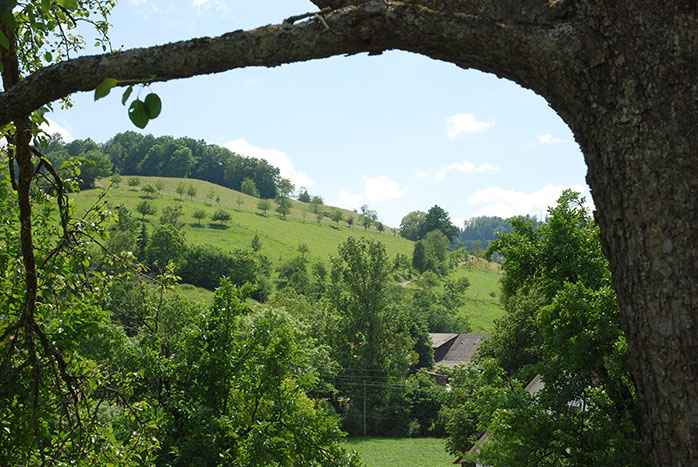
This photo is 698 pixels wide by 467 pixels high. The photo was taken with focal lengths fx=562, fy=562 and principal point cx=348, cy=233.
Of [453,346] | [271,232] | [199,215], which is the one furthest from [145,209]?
[453,346]

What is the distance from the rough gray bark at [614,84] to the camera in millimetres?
1381

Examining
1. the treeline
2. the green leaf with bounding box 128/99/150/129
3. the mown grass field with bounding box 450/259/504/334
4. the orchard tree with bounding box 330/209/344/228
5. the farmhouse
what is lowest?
the farmhouse

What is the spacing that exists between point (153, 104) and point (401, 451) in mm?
41559

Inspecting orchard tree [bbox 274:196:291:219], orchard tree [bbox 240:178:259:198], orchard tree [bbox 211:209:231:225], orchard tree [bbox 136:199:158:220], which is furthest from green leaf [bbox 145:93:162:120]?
orchard tree [bbox 240:178:259:198]

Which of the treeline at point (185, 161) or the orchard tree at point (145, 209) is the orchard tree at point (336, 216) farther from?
the orchard tree at point (145, 209)

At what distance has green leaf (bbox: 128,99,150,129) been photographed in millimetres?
1432

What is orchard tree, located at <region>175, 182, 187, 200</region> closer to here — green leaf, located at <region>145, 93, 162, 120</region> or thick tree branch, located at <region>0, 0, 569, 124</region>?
thick tree branch, located at <region>0, 0, 569, 124</region>

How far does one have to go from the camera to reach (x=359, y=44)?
1.62 m

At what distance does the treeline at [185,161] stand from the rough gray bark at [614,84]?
131833 millimetres

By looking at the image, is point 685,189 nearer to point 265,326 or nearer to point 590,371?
point 265,326

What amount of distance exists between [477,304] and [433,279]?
7448mm

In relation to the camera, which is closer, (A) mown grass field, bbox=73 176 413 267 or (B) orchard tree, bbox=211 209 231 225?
(A) mown grass field, bbox=73 176 413 267

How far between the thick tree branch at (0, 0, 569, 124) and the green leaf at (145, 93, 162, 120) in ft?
0.48

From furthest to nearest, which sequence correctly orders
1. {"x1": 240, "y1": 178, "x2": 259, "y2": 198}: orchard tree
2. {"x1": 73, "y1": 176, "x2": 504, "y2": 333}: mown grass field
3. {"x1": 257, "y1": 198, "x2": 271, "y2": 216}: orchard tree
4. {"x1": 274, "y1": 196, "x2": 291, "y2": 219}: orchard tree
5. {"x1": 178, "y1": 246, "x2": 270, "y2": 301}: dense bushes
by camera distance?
1. {"x1": 240, "y1": 178, "x2": 259, "y2": 198}: orchard tree
2. {"x1": 274, "y1": 196, "x2": 291, "y2": 219}: orchard tree
3. {"x1": 257, "y1": 198, "x2": 271, "y2": 216}: orchard tree
4. {"x1": 73, "y1": 176, "x2": 504, "y2": 333}: mown grass field
5. {"x1": 178, "y1": 246, "x2": 270, "y2": 301}: dense bushes
